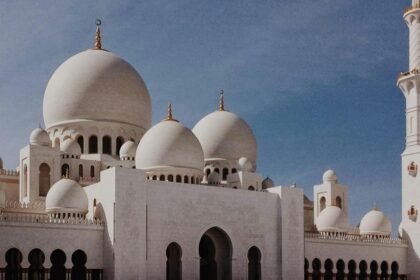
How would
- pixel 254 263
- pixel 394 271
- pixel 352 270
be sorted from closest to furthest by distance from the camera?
pixel 254 263
pixel 352 270
pixel 394 271

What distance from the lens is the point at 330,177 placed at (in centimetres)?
3597

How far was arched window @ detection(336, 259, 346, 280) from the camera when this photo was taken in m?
31.5

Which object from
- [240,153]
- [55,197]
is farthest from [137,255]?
[240,153]

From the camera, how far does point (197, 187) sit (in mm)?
26391

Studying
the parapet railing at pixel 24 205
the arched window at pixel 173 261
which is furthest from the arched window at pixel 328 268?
the parapet railing at pixel 24 205

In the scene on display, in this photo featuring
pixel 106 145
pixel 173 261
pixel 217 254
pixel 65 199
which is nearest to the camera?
pixel 65 199

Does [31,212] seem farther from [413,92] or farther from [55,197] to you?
[413,92]

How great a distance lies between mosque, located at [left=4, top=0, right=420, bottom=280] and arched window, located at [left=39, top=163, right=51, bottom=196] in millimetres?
45

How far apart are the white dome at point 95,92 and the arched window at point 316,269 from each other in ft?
33.0

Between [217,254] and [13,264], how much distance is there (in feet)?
26.8

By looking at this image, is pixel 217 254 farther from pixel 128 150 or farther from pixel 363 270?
pixel 363 270

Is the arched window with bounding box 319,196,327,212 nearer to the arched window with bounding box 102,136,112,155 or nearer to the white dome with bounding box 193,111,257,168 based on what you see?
the white dome with bounding box 193,111,257,168

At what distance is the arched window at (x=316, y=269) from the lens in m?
30.6

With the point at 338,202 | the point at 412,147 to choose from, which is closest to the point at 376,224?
the point at 338,202
